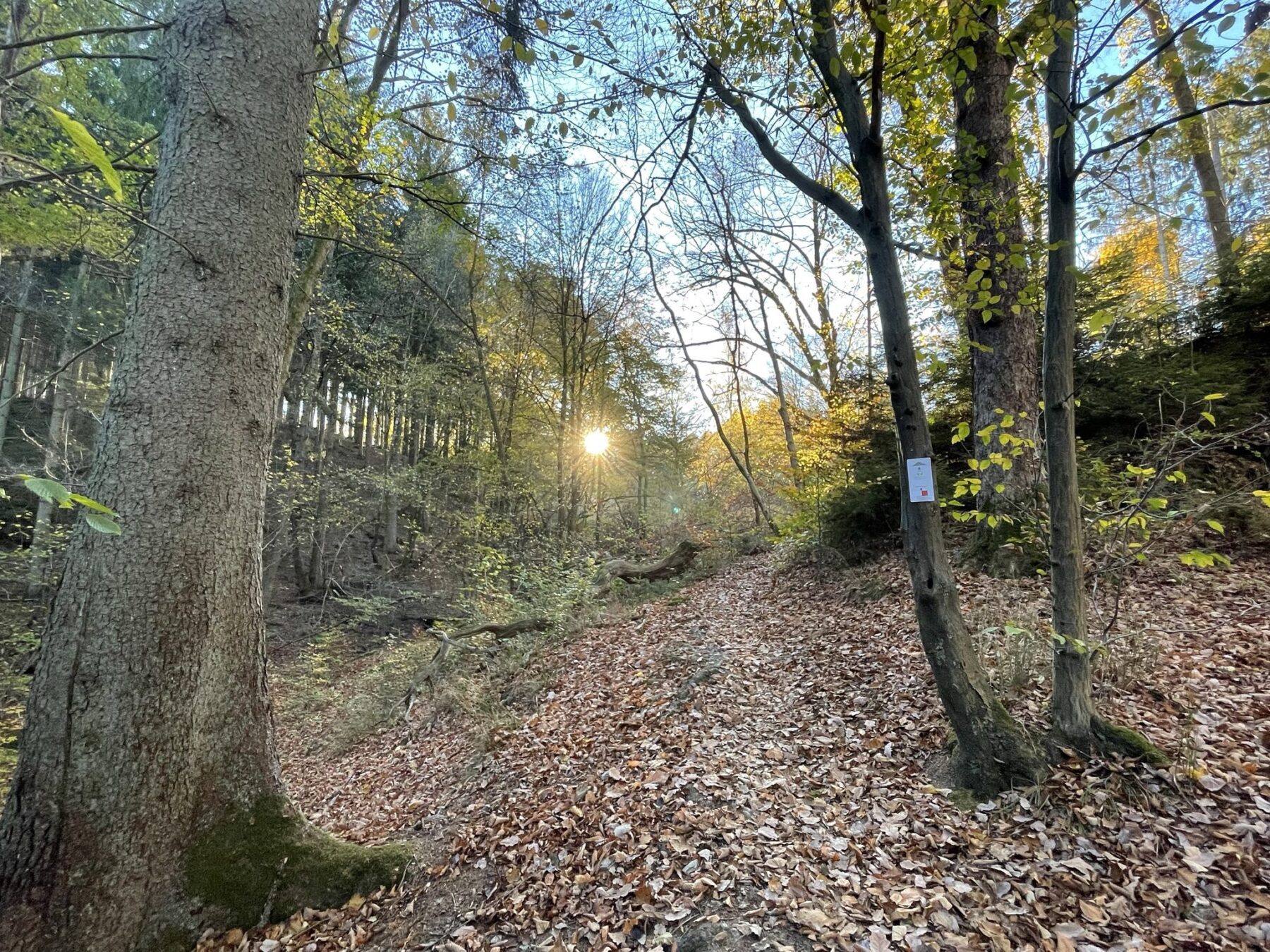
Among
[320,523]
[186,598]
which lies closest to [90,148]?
[186,598]

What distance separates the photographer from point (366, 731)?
6191 mm

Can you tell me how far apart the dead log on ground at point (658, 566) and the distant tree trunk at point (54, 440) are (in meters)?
7.67

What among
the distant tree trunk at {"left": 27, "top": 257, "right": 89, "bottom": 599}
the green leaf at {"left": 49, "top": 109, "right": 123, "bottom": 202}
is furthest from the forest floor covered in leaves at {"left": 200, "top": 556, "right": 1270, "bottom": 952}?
the distant tree trunk at {"left": 27, "top": 257, "right": 89, "bottom": 599}

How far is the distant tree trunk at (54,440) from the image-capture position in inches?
285

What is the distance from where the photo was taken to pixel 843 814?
9.72 feet

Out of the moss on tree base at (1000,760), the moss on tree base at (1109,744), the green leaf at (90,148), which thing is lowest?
the moss on tree base at (1000,760)

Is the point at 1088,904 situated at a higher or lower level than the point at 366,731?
higher

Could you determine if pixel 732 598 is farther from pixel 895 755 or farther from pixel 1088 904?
pixel 1088 904

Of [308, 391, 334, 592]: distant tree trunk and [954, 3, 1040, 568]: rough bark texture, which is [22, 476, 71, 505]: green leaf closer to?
[954, 3, 1040, 568]: rough bark texture

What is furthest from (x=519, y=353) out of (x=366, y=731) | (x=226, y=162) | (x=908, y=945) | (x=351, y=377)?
(x=908, y=945)

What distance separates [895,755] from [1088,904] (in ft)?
3.97

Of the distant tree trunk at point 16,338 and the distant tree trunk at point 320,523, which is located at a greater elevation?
the distant tree trunk at point 16,338

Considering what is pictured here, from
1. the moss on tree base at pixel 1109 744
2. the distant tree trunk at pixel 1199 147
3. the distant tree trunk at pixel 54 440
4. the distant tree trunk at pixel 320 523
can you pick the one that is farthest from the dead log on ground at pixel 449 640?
the distant tree trunk at pixel 1199 147

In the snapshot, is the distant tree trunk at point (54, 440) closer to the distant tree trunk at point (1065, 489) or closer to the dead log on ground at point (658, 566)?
the dead log on ground at point (658, 566)
